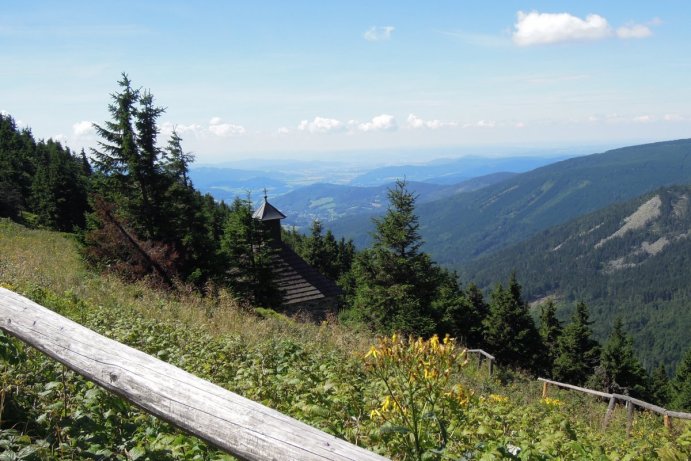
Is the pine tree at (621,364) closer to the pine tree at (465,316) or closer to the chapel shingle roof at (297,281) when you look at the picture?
the pine tree at (465,316)

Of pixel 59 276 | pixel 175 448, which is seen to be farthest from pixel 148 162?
pixel 175 448

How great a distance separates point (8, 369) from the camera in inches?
152

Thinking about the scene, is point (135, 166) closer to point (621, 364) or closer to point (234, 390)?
point (234, 390)

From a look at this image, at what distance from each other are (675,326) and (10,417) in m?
190

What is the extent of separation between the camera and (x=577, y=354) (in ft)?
136

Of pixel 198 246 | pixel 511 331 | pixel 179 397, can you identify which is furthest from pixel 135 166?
pixel 511 331

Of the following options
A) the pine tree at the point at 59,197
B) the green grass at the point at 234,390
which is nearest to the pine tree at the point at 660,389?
the green grass at the point at 234,390

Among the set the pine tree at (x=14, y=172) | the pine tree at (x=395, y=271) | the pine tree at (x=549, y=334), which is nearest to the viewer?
the pine tree at (x=395, y=271)

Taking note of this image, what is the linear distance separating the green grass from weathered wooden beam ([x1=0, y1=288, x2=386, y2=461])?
305mm

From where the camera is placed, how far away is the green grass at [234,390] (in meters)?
3.02

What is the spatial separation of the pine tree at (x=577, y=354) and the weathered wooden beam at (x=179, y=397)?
144 feet

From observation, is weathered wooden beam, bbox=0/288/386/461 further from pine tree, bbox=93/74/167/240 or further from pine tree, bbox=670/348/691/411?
pine tree, bbox=670/348/691/411

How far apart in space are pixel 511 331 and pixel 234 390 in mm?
39046

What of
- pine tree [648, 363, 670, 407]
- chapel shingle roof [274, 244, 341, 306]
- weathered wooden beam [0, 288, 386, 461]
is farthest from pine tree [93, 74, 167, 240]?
pine tree [648, 363, 670, 407]
